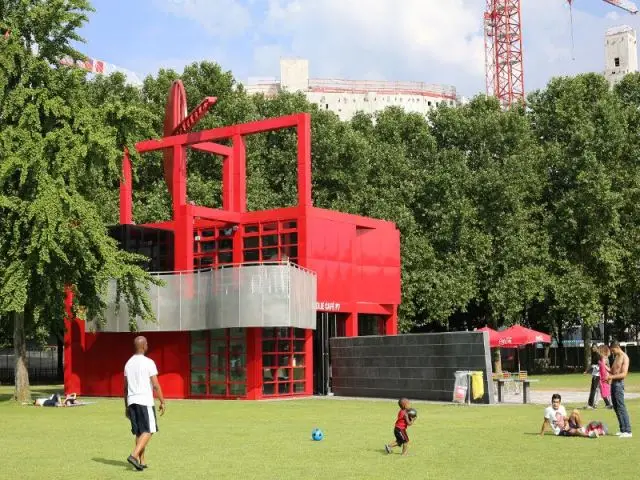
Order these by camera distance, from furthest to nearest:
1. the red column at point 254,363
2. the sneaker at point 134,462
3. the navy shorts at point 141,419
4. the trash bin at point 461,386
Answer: the red column at point 254,363 → the trash bin at point 461,386 → the navy shorts at point 141,419 → the sneaker at point 134,462

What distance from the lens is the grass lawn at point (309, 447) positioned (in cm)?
1354

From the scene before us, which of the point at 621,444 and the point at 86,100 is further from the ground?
the point at 86,100

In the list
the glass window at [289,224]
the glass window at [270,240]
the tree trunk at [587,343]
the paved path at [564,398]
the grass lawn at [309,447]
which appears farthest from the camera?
the tree trunk at [587,343]

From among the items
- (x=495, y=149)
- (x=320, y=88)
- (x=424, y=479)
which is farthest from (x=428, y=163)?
(x=320, y=88)

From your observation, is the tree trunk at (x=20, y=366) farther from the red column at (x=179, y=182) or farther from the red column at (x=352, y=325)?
the red column at (x=352, y=325)

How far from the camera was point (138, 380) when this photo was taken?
13.9m

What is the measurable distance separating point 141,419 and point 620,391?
29.1 ft

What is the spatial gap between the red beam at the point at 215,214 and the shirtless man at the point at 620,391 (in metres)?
21.2

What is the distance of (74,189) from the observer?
30812 mm

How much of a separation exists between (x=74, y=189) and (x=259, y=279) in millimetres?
6790

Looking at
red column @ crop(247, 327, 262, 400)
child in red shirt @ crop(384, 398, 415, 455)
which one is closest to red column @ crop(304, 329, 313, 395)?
red column @ crop(247, 327, 262, 400)

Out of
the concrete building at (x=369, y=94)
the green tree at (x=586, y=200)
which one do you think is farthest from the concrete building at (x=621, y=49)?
→ the green tree at (x=586, y=200)

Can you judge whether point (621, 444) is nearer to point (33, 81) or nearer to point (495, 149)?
point (33, 81)

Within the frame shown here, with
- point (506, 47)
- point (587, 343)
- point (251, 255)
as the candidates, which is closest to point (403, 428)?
point (251, 255)
